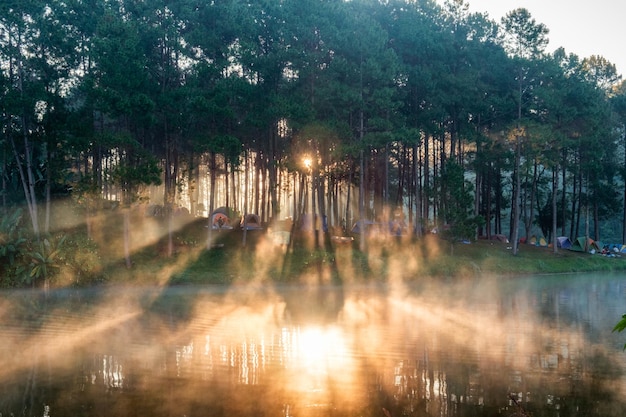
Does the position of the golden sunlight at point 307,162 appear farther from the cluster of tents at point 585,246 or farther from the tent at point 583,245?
the tent at point 583,245

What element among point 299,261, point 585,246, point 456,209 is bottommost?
point 585,246

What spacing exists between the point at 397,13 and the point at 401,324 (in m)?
40.1

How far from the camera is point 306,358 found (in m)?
14.1

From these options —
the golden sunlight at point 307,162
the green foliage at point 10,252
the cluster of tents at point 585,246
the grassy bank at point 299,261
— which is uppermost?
the golden sunlight at point 307,162

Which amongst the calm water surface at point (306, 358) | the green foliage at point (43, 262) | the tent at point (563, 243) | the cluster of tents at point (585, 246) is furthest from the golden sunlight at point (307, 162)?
the tent at point (563, 243)

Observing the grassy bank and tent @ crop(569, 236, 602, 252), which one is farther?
tent @ crop(569, 236, 602, 252)

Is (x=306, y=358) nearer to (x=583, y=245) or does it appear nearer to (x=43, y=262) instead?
(x=43, y=262)

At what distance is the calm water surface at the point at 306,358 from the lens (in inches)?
409

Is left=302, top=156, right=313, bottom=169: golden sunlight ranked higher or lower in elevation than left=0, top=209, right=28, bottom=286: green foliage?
higher

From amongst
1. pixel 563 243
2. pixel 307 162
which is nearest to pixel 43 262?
pixel 307 162

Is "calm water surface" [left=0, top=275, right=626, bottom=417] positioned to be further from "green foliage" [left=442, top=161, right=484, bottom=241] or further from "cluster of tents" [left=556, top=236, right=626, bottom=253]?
"cluster of tents" [left=556, top=236, right=626, bottom=253]

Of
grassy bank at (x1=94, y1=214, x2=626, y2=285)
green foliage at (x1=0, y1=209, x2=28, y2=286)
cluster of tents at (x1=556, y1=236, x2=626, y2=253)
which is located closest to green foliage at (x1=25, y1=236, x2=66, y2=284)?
green foliage at (x1=0, y1=209, x2=28, y2=286)

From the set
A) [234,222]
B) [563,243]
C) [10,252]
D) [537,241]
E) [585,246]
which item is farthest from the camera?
[537,241]

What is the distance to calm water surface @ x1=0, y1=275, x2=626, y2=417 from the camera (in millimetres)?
10391
